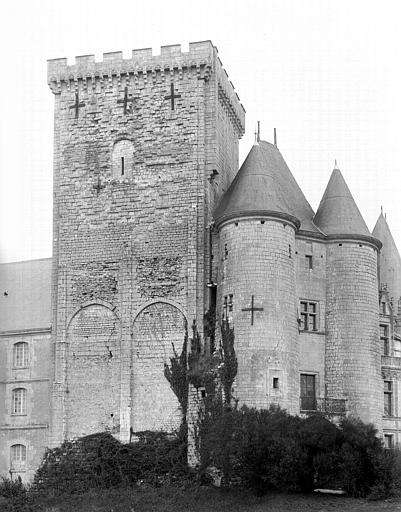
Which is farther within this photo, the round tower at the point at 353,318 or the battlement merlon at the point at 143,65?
the battlement merlon at the point at 143,65

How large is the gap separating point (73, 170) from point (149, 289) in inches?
293

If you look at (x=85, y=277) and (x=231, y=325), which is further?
(x=85, y=277)

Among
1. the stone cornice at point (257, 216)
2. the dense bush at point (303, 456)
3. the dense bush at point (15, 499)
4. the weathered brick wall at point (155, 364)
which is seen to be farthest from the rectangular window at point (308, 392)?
the dense bush at point (15, 499)

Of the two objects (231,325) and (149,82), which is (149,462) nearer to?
(231,325)

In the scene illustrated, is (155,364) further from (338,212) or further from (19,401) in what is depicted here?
(19,401)

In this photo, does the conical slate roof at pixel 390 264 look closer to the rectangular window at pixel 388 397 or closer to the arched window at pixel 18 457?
the rectangular window at pixel 388 397

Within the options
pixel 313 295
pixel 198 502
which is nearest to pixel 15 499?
pixel 198 502

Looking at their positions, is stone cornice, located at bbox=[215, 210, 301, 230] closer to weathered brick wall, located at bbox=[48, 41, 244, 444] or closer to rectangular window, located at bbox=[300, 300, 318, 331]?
weathered brick wall, located at bbox=[48, 41, 244, 444]

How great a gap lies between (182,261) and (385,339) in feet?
39.2

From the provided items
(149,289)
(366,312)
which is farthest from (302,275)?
(149,289)

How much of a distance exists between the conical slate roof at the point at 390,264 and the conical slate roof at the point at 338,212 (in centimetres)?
804

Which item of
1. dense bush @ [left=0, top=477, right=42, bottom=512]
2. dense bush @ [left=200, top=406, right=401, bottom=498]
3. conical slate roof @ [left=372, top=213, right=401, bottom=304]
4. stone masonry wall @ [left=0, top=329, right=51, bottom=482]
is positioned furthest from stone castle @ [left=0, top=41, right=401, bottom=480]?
stone masonry wall @ [left=0, top=329, right=51, bottom=482]

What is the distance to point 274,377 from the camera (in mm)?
47562

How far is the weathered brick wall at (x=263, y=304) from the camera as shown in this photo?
1871 inches
